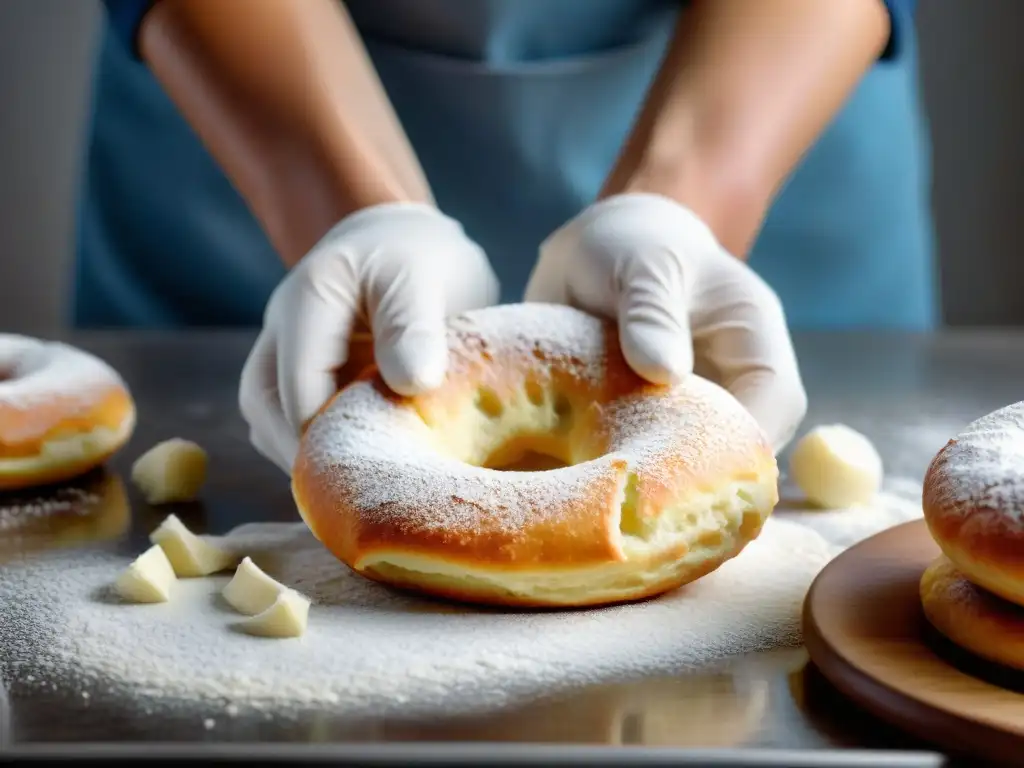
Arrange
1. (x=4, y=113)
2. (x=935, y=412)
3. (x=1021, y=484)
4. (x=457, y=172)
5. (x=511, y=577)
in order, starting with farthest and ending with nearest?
(x=4, y=113), (x=457, y=172), (x=935, y=412), (x=511, y=577), (x=1021, y=484)

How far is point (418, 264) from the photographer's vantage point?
143cm

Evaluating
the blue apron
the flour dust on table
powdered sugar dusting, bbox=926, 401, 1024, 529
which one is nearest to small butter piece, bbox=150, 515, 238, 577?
the flour dust on table

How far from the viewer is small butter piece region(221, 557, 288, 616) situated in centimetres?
113

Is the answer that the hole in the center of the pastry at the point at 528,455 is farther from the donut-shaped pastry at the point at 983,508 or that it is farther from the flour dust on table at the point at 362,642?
the donut-shaped pastry at the point at 983,508

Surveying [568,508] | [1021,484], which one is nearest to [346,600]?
[568,508]

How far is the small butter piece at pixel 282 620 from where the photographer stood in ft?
3.53

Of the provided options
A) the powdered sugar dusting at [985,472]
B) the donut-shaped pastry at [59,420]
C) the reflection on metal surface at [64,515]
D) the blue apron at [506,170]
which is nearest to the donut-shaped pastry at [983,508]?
the powdered sugar dusting at [985,472]

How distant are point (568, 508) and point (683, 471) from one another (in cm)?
12

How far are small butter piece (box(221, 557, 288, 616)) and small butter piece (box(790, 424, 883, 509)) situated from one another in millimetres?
655

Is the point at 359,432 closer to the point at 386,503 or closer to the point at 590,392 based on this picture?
the point at 386,503

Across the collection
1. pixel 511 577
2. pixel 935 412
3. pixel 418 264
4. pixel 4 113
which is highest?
pixel 418 264

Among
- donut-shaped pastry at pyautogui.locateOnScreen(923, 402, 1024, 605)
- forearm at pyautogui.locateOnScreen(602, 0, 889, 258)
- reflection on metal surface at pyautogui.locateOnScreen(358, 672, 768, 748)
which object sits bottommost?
reflection on metal surface at pyautogui.locateOnScreen(358, 672, 768, 748)

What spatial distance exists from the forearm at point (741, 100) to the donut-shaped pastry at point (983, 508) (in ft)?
2.52

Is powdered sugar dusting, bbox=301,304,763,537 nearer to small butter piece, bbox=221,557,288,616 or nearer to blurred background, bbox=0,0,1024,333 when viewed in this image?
small butter piece, bbox=221,557,288,616
